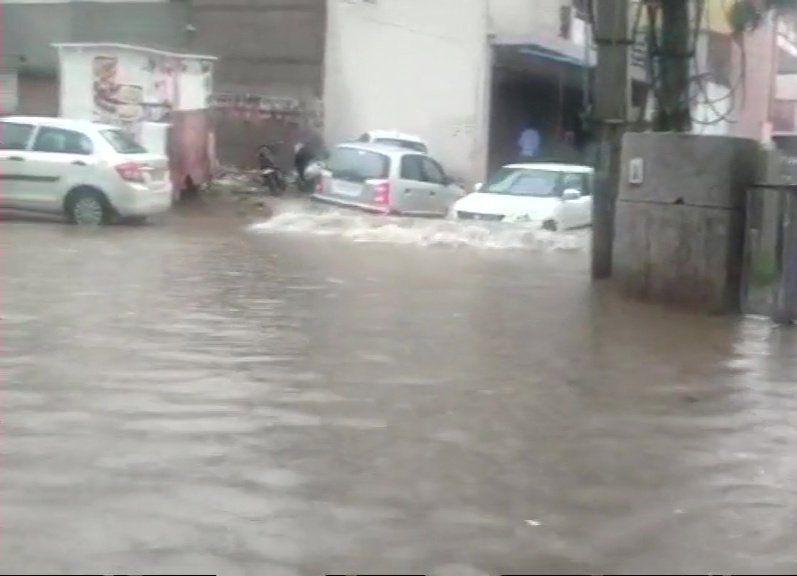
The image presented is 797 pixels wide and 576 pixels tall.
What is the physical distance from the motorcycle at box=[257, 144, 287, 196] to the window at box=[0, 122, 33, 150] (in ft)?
26.7

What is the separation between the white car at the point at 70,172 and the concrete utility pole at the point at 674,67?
7901mm

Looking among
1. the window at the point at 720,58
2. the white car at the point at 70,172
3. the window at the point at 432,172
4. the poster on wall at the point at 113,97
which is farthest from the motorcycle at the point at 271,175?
the window at the point at 720,58

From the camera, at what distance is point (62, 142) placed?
19.4 meters

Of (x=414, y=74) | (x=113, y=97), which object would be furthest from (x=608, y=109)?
(x=414, y=74)

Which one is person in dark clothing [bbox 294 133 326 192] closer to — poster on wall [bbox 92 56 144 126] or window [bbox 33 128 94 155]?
poster on wall [bbox 92 56 144 126]

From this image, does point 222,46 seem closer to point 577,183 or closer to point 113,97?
point 113,97

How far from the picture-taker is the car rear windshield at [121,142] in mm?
19562

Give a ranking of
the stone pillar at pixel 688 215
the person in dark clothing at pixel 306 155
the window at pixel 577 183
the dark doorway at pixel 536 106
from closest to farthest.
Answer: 1. the stone pillar at pixel 688 215
2. the window at pixel 577 183
3. the person in dark clothing at pixel 306 155
4. the dark doorway at pixel 536 106

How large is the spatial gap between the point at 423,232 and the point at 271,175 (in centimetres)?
784

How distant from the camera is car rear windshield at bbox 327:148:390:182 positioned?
22.9 meters

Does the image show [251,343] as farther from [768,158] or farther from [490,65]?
[490,65]

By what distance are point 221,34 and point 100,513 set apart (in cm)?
2710

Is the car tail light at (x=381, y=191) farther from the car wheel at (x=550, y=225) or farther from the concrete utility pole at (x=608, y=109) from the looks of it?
the concrete utility pole at (x=608, y=109)

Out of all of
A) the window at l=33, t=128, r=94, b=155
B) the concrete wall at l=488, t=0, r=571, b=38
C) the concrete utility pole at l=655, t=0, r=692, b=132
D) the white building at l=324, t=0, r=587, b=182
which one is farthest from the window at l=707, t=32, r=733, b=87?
the concrete utility pole at l=655, t=0, r=692, b=132
